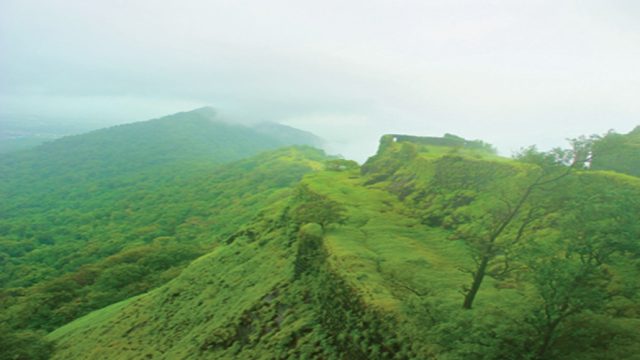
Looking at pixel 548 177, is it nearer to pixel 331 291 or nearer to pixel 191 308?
pixel 331 291

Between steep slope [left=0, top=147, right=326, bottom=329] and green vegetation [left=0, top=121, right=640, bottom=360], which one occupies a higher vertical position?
green vegetation [left=0, top=121, right=640, bottom=360]

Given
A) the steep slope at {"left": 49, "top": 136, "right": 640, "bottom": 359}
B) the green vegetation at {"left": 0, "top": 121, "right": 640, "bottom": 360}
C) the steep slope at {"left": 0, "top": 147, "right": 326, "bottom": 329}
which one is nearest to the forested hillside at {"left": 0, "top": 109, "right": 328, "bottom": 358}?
the steep slope at {"left": 0, "top": 147, "right": 326, "bottom": 329}

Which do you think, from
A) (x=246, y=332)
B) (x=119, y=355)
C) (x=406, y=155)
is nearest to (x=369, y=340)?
(x=246, y=332)

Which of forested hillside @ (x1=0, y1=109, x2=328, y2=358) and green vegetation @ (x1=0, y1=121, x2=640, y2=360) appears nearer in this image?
green vegetation @ (x1=0, y1=121, x2=640, y2=360)

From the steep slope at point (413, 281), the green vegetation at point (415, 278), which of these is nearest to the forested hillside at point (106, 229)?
the green vegetation at point (415, 278)

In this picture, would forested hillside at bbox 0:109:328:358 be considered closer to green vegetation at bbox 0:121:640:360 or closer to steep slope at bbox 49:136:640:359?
green vegetation at bbox 0:121:640:360
